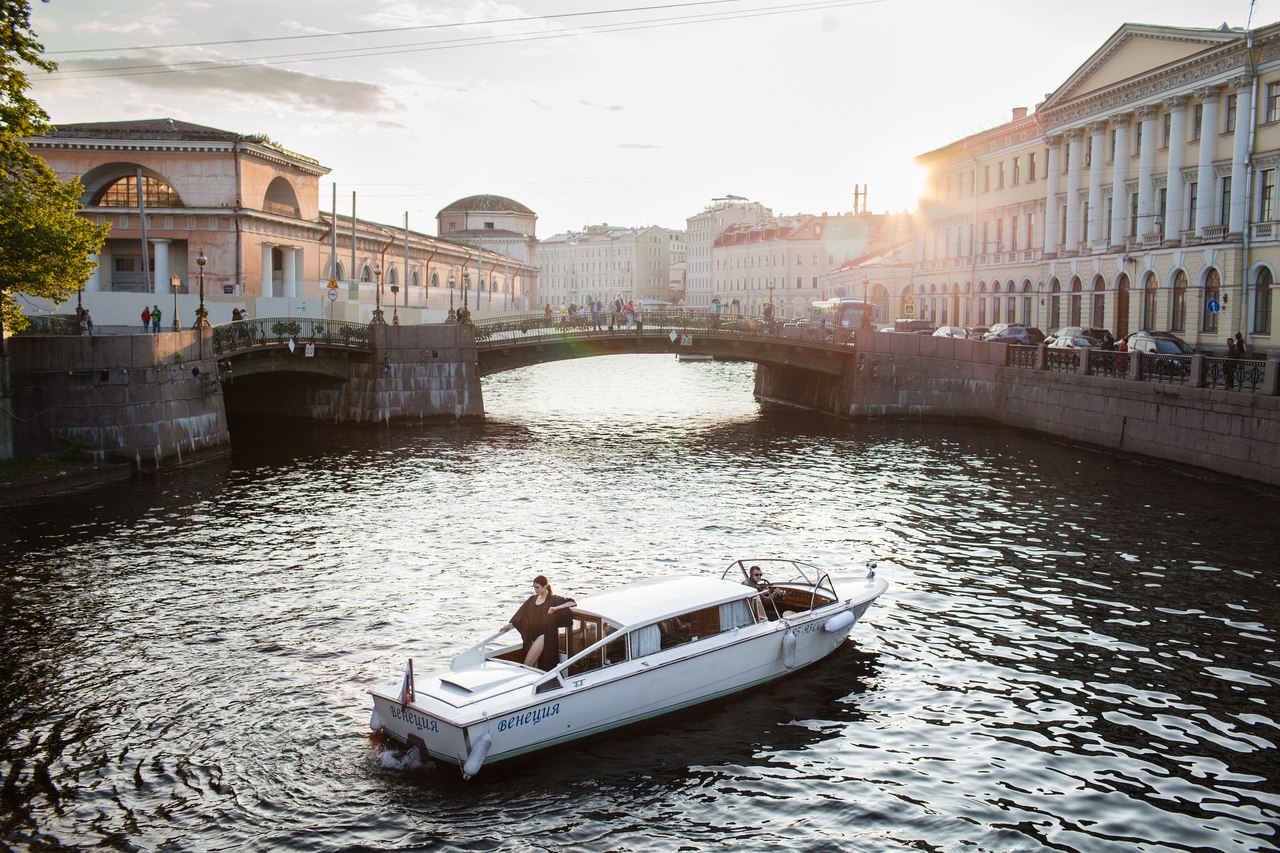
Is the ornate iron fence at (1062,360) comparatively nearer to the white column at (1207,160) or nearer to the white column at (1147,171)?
the white column at (1207,160)

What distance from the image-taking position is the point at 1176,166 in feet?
175

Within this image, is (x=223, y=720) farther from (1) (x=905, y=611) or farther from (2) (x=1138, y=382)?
(2) (x=1138, y=382)

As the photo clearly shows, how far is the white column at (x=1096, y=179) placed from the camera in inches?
2392

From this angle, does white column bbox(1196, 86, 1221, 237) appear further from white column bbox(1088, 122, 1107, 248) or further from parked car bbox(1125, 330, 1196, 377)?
white column bbox(1088, 122, 1107, 248)

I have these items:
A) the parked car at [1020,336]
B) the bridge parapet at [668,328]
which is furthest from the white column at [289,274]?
the parked car at [1020,336]

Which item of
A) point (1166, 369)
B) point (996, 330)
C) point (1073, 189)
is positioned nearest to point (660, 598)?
point (1166, 369)

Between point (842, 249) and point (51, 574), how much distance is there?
5266 inches

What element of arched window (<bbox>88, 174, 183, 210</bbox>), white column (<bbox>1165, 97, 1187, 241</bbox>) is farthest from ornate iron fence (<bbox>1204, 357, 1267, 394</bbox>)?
arched window (<bbox>88, 174, 183, 210</bbox>)

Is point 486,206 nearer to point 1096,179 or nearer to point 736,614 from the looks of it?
point 1096,179

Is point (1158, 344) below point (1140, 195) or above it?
below

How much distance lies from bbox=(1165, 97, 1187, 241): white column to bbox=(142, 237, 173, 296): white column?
48.2 m

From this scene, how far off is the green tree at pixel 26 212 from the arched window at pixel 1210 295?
4495 centimetres

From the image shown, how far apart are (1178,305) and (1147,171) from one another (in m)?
7.23

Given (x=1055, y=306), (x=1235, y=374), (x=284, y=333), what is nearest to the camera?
(x=1235, y=374)
